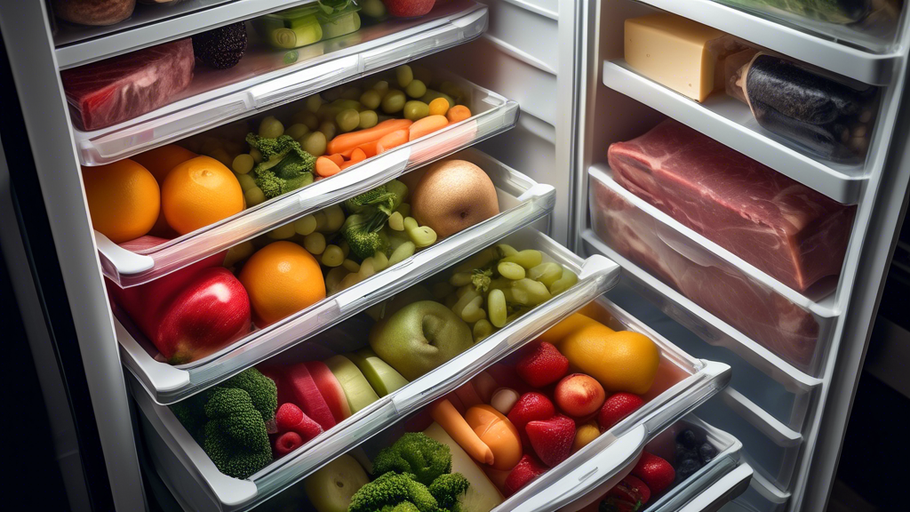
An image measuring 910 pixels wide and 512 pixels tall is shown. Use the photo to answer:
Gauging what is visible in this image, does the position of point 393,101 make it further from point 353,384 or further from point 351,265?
point 353,384

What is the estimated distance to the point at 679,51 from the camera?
1184mm

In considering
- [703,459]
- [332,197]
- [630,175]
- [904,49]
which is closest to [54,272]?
[332,197]

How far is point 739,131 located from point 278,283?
2.36 feet

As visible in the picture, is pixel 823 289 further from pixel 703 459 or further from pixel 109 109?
pixel 109 109

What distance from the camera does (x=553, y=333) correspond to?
4.58 ft

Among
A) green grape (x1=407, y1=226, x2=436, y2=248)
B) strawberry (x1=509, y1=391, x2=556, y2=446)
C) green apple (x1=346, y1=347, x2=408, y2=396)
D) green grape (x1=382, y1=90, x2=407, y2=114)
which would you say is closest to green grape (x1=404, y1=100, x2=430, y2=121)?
green grape (x1=382, y1=90, x2=407, y2=114)

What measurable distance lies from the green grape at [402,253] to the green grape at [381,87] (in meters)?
0.31

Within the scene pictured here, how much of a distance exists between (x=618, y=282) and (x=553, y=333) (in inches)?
7.0

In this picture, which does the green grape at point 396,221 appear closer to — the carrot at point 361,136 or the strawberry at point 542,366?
the carrot at point 361,136

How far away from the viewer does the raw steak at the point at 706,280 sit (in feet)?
3.74

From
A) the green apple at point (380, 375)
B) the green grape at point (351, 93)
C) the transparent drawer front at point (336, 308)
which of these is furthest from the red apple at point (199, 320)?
the green grape at point (351, 93)

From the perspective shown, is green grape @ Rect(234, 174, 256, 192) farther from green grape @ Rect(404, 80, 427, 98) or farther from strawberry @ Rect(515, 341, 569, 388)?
strawberry @ Rect(515, 341, 569, 388)

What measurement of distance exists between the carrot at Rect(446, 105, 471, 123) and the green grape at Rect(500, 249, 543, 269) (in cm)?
27

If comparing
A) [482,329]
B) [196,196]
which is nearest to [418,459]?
[482,329]
